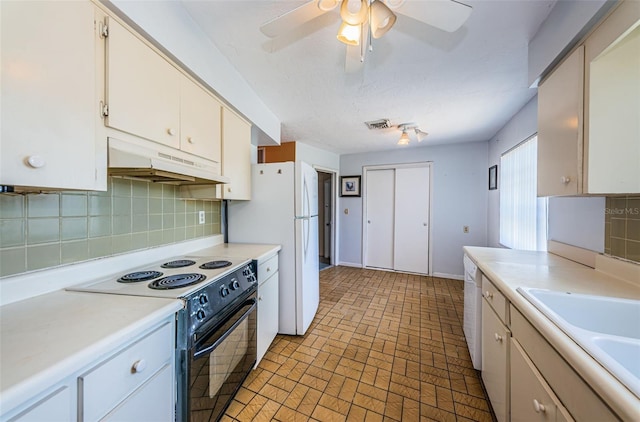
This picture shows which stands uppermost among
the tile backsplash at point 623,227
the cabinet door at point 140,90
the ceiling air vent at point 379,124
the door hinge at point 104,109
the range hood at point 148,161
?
the ceiling air vent at point 379,124

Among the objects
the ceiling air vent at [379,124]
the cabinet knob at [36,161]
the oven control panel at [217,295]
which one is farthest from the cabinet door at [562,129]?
the cabinet knob at [36,161]

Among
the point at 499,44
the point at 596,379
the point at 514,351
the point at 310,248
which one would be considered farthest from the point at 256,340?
the point at 499,44

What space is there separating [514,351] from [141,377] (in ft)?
5.08

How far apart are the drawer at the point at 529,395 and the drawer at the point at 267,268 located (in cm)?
156

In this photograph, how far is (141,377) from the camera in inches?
32.7

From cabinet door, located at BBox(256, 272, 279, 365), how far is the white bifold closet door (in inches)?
111

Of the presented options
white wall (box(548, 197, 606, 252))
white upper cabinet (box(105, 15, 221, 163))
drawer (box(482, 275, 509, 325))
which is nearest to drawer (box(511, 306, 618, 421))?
drawer (box(482, 275, 509, 325))

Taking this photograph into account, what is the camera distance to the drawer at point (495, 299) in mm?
1185

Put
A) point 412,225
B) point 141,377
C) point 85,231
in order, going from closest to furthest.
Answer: point 141,377 < point 85,231 < point 412,225

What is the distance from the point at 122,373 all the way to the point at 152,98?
3.92 ft

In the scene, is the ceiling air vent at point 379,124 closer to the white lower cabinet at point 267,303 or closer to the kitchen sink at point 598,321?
the white lower cabinet at point 267,303

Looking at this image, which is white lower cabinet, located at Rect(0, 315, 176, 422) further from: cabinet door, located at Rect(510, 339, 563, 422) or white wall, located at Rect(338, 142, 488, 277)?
white wall, located at Rect(338, 142, 488, 277)

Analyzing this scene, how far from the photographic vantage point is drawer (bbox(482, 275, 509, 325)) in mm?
1185

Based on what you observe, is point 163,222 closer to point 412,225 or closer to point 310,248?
point 310,248
